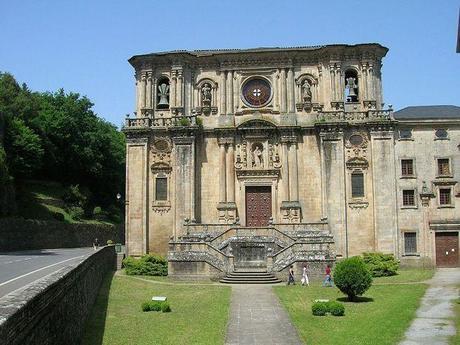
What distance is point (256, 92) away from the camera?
1738 inches

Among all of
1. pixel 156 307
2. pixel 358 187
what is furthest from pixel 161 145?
pixel 156 307

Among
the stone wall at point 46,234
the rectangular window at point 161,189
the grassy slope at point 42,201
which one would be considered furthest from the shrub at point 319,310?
the grassy slope at point 42,201

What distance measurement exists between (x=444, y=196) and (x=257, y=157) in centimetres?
1431

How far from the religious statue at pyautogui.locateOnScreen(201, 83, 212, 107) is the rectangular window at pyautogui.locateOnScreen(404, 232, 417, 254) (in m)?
18.2

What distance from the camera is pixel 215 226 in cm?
4006

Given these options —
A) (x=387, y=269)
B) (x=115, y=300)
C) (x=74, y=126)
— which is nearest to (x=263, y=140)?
(x=387, y=269)

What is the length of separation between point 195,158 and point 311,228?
10582 mm

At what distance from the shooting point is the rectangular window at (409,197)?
1624 inches

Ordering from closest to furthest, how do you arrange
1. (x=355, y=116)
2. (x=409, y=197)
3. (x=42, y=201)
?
(x=409, y=197) < (x=355, y=116) < (x=42, y=201)

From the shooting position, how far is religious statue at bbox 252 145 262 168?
141ft

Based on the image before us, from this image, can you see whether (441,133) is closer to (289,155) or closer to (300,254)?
(289,155)

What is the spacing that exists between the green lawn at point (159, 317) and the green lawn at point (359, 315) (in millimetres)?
2989

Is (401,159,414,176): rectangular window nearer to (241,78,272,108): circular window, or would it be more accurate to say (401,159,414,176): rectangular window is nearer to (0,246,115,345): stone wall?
(241,78,272,108): circular window

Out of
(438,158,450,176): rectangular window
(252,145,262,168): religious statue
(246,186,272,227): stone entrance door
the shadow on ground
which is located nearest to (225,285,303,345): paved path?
the shadow on ground
